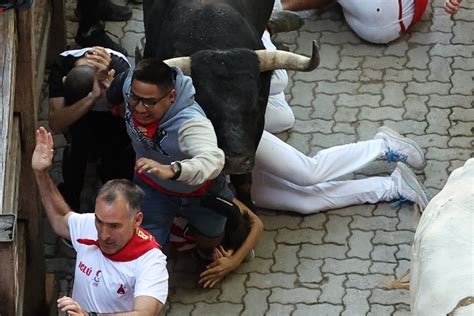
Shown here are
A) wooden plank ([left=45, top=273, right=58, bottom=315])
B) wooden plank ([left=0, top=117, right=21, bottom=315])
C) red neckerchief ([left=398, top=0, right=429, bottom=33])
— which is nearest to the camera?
wooden plank ([left=0, top=117, right=21, bottom=315])

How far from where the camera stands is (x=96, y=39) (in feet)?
30.8

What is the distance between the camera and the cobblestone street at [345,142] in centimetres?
780

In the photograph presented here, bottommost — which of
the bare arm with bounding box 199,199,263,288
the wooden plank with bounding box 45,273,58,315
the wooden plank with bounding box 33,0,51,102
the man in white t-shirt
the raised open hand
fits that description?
the wooden plank with bounding box 45,273,58,315

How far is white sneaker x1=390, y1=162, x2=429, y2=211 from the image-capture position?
8.45 metres

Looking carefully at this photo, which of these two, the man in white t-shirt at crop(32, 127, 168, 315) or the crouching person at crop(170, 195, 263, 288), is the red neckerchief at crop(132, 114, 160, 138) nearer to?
the man in white t-shirt at crop(32, 127, 168, 315)

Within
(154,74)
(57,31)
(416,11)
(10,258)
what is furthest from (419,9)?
(10,258)

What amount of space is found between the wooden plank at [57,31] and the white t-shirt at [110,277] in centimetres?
344

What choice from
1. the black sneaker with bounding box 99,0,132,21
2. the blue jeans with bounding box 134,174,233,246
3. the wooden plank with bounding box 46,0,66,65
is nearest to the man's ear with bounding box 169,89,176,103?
the blue jeans with bounding box 134,174,233,246

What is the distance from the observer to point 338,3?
34.3 ft

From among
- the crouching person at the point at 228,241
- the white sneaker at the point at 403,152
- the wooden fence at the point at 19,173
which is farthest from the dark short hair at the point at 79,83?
the white sneaker at the point at 403,152

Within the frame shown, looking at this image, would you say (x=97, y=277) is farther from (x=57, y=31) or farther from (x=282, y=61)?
(x=57, y=31)

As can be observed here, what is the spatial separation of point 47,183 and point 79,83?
1.32 meters

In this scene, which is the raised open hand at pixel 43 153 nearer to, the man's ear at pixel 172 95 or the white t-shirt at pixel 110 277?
the white t-shirt at pixel 110 277

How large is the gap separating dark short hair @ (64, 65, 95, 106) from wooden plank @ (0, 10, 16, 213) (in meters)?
1.19
